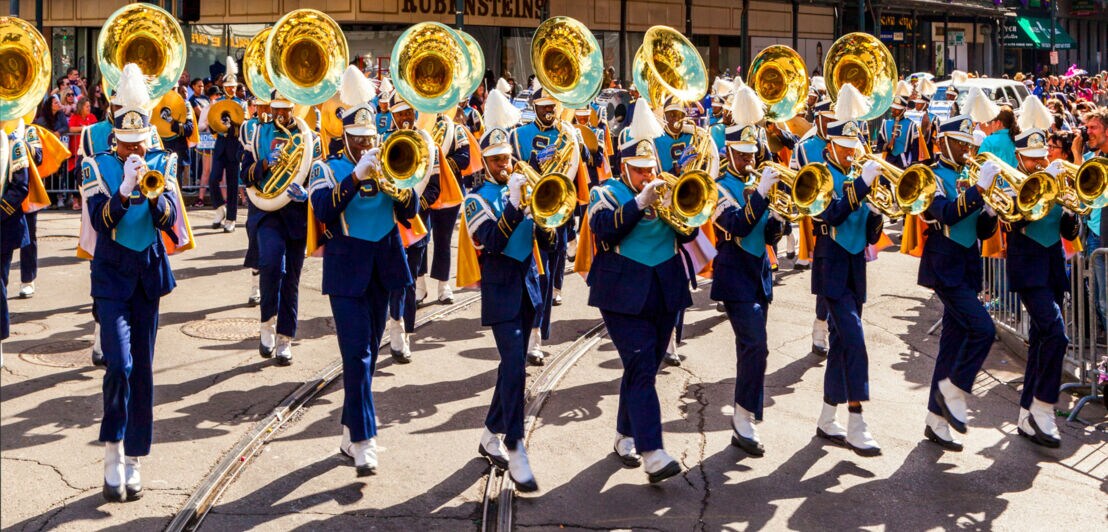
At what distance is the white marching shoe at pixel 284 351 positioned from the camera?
10.2m

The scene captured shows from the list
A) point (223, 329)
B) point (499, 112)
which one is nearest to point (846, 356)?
point (499, 112)

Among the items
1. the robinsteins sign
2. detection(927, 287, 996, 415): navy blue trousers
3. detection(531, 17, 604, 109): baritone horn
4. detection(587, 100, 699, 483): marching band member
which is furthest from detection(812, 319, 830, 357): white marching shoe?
the robinsteins sign

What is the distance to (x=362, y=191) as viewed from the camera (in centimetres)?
775

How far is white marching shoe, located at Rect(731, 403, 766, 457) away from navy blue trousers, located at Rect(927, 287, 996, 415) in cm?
126

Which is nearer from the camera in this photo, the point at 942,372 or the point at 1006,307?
the point at 942,372

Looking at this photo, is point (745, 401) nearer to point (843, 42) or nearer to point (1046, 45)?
point (843, 42)

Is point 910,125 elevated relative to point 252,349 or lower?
elevated

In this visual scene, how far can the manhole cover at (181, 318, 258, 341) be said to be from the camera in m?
11.2

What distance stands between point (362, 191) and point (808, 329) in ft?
18.3

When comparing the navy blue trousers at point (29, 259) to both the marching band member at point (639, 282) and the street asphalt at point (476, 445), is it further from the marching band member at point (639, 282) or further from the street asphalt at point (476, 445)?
the marching band member at point (639, 282)

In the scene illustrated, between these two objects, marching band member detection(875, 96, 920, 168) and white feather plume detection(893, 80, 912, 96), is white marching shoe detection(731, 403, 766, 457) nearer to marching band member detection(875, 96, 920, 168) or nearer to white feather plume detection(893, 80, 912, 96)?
marching band member detection(875, 96, 920, 168)

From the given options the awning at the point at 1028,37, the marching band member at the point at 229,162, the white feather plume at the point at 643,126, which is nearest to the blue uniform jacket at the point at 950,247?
the white feather plume at the point at 643,126

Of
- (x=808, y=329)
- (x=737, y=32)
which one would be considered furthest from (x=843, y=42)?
(x=737, y=32)

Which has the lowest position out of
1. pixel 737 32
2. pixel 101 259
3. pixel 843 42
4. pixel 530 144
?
pixel 101 259
